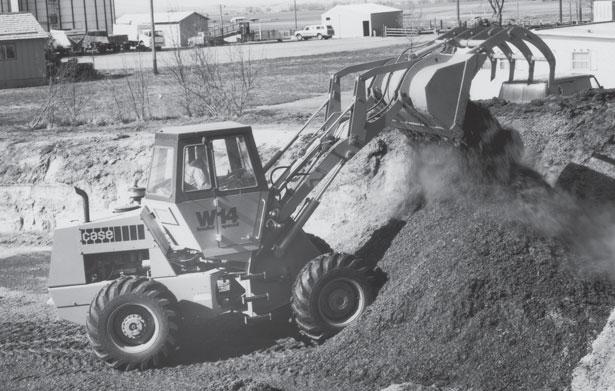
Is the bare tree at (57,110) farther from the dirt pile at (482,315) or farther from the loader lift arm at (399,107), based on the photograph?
the dirt pile at (482,315)

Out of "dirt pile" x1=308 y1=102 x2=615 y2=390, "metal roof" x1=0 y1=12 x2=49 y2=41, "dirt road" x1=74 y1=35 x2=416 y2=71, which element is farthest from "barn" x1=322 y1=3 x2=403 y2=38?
"dirt pile" x1=308 y1=102 x2=615 y2=390

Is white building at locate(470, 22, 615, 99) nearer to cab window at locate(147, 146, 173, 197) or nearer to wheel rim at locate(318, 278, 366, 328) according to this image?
wheel rim at locate(318, 278, 366, 328)

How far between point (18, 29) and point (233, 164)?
39.6 metres

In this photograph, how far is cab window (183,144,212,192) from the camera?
11.2 metres

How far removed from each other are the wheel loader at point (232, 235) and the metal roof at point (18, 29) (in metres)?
37.8

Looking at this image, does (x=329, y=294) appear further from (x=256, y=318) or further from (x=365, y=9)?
(x=365, y=9)

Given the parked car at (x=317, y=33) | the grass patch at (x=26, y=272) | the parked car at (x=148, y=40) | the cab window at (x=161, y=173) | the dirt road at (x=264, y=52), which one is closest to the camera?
the cab window at (x=161, y=173)

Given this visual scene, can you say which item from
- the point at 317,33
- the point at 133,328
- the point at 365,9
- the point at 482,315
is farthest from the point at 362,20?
the point at 482,315

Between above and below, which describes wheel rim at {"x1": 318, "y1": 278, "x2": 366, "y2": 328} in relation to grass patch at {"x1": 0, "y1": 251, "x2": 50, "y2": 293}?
above

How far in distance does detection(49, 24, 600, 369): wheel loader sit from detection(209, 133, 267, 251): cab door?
1cm

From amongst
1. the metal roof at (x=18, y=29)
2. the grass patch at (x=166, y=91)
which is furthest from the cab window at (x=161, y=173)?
the metal roof at (x=18, y=29)

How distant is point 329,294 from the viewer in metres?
11.4

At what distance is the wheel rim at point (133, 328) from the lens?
11.1m

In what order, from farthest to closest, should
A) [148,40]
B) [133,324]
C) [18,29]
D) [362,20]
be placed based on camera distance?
[148,40] < [362,20] < [18,29] < [133,324]
